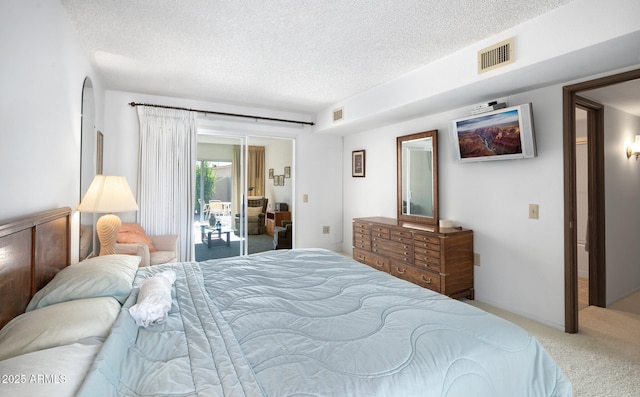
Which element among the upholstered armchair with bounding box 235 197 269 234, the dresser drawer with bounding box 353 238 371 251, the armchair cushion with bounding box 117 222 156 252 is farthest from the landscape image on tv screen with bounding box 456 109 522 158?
the upholstered armchair with bounding box 235 197 269 234

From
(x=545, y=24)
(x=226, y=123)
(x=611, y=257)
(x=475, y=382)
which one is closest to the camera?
(x=475, y=382)

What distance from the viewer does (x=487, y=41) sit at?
2637mm

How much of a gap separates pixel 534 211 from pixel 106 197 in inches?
154

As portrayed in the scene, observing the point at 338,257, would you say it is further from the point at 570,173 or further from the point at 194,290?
the point at 570,173

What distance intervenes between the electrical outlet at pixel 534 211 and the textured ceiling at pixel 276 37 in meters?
1.63

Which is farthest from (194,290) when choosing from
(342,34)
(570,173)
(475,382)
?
(570,173)

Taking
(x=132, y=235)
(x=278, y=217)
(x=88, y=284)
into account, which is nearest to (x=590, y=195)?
(x=88, y=284)

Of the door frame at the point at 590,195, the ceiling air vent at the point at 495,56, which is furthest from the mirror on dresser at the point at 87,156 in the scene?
the door frame at the point at 590,195

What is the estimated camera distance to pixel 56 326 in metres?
1.14

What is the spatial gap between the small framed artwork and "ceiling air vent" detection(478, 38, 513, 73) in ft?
8.67

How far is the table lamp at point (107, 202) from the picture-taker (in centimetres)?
258

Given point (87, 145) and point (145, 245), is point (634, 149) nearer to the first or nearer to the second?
point (145, 245)

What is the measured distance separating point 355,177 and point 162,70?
3.30m

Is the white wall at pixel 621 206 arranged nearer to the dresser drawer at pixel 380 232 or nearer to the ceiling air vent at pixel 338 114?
the dresser drawer at pixel 380 232
